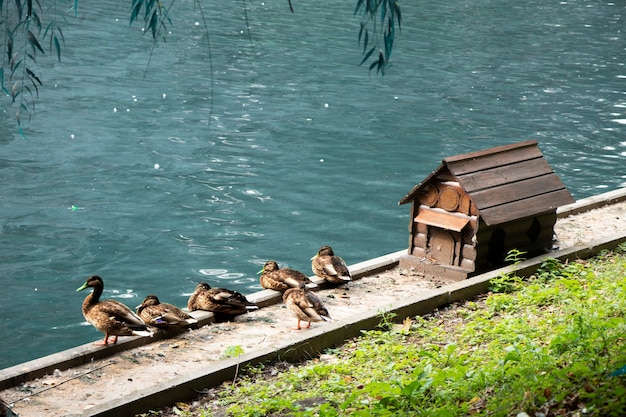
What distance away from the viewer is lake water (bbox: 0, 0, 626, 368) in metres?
15.4

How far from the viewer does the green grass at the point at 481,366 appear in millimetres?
6871

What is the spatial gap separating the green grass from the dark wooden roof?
990 mm

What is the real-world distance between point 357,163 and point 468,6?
31.0 metres

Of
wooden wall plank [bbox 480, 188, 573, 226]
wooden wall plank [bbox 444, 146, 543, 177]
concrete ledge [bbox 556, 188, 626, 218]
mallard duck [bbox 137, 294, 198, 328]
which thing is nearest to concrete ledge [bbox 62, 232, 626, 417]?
wooden wall plank [bbox 480, 188, 573, 226]

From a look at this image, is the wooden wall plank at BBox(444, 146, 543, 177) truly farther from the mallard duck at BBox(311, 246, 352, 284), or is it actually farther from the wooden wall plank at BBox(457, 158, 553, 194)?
the mallard duck at BBox(311, 246, 352, 284)

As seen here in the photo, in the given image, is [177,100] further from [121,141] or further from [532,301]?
[532,301]

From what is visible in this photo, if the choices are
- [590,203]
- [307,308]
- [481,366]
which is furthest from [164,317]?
[590,203]

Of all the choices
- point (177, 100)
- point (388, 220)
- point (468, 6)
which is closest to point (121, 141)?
point (177, 100)

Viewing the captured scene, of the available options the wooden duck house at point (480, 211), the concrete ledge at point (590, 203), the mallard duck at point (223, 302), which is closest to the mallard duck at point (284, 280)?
the mallard duck at point (223, 302)

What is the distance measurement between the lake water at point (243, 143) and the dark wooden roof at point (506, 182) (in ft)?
11.4

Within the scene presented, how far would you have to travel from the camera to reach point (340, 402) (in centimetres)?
802

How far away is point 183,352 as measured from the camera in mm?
9930

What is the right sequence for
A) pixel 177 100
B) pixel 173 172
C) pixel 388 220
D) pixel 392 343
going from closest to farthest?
pixel 392 343 < pixel 388 220 < pixel 173 172 < pixel 177 100

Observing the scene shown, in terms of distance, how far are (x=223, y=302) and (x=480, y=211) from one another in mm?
3362
